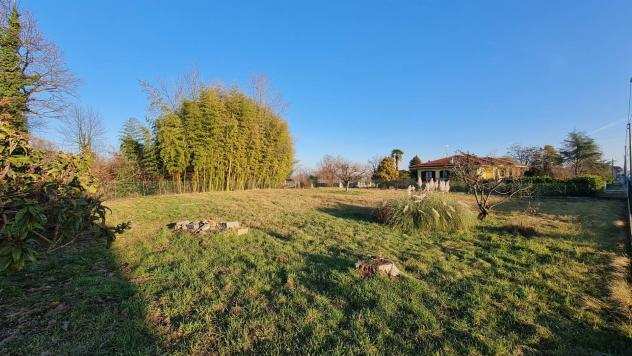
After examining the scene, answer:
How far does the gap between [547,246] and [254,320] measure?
4.76 m

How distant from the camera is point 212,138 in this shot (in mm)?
14156

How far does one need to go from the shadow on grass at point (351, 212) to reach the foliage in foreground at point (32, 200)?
5.56m

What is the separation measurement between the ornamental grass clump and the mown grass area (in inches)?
28.0

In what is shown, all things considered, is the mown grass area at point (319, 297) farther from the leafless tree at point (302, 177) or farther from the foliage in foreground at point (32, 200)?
the leafless tree at point (302, 177)

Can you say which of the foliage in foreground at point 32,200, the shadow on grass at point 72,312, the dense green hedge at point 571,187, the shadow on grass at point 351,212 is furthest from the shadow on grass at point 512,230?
the dense green hedge at point 571,187

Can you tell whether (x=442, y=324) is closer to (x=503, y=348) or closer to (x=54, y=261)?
(x=503, y=348)

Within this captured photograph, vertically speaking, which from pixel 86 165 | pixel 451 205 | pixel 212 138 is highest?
pixel 212 138

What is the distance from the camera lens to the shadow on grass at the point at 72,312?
2.37m

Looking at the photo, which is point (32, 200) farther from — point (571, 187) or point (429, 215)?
point (571, 187)

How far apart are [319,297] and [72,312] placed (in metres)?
2.23

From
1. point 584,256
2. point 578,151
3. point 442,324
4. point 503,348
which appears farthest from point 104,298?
point 578,151

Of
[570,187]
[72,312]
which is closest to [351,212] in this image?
[72,312]

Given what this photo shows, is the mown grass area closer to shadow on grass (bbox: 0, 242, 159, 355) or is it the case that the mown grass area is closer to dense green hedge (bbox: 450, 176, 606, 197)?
shadow on grass (bbox: 0, 242, 159, 355)

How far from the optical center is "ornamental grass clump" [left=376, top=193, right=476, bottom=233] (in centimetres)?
625
